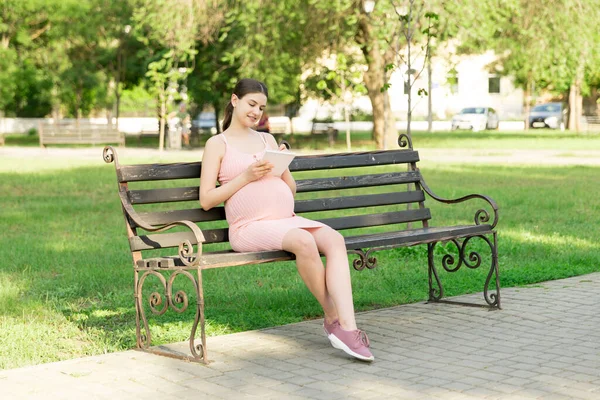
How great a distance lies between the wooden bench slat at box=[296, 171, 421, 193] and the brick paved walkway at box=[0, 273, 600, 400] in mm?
868

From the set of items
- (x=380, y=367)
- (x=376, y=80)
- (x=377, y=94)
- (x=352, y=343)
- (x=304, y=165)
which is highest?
(x=376, y=80)

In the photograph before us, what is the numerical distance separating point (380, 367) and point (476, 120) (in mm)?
52323

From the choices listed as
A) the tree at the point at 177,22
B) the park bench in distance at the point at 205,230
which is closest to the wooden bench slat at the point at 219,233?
the park bench in distance at the point at 205,230

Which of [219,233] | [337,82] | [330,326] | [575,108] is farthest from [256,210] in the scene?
[575,108]

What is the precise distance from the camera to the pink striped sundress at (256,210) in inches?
229

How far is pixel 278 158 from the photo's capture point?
5.78 metres

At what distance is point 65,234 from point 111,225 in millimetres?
1027

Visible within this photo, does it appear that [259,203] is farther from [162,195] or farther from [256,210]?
[162,195]

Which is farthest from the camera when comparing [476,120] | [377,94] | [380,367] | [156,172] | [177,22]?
[476,120]

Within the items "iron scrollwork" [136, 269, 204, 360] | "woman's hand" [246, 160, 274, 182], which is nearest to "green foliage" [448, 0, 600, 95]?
"woman's hand" [246, 160, 274, 182]

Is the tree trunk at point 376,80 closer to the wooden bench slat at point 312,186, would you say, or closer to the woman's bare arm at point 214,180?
the wooden bench slat at point 312,186

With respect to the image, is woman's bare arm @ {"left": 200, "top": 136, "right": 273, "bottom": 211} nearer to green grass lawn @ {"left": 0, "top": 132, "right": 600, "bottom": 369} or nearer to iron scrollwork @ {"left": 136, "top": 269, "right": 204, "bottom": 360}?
iron scrollwork @ {"left": 136, "top": 269, "right": 204, "bottom": 360}

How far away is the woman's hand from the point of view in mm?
5770

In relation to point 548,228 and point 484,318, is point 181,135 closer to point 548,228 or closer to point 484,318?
point 548,228
